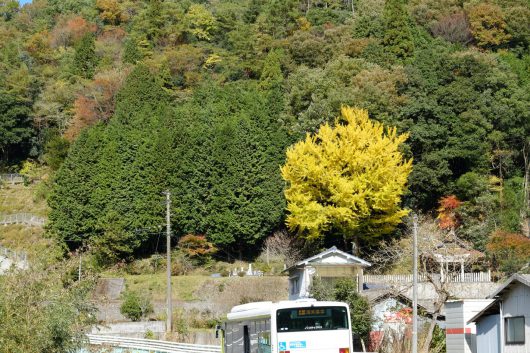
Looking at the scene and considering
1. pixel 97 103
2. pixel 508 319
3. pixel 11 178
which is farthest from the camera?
pixel 11 178

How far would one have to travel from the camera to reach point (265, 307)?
24625mm

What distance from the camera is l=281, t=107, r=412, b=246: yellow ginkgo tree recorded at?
157 ft

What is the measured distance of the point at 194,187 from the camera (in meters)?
53.2

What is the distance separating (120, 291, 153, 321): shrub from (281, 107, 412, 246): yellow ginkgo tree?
8585 mm

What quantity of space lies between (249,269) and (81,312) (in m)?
27.4

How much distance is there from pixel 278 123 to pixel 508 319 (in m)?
29.7

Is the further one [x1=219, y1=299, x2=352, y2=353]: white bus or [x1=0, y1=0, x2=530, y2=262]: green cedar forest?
[x1=0, y1=0, x2=530, y2=262]: green cedar forest

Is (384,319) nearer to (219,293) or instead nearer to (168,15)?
(219,293)

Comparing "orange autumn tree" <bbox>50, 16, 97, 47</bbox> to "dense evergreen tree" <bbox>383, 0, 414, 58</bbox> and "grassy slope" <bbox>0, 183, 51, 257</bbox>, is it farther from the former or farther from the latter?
"dense evergreen tree" <bbox>383, 0, 414, 58</bbox>

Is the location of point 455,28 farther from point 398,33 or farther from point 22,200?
point 22,200

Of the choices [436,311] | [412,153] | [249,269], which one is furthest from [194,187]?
[436,311]

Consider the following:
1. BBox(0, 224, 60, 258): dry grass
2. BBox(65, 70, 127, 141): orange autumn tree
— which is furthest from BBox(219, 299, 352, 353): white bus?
BBox(65, 70, 127, 141): orange autumn tree

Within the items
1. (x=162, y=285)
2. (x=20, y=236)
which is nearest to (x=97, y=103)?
(x=20, y=236)

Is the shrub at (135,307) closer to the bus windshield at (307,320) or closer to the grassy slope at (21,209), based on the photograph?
the grassy slope at (21,209)
